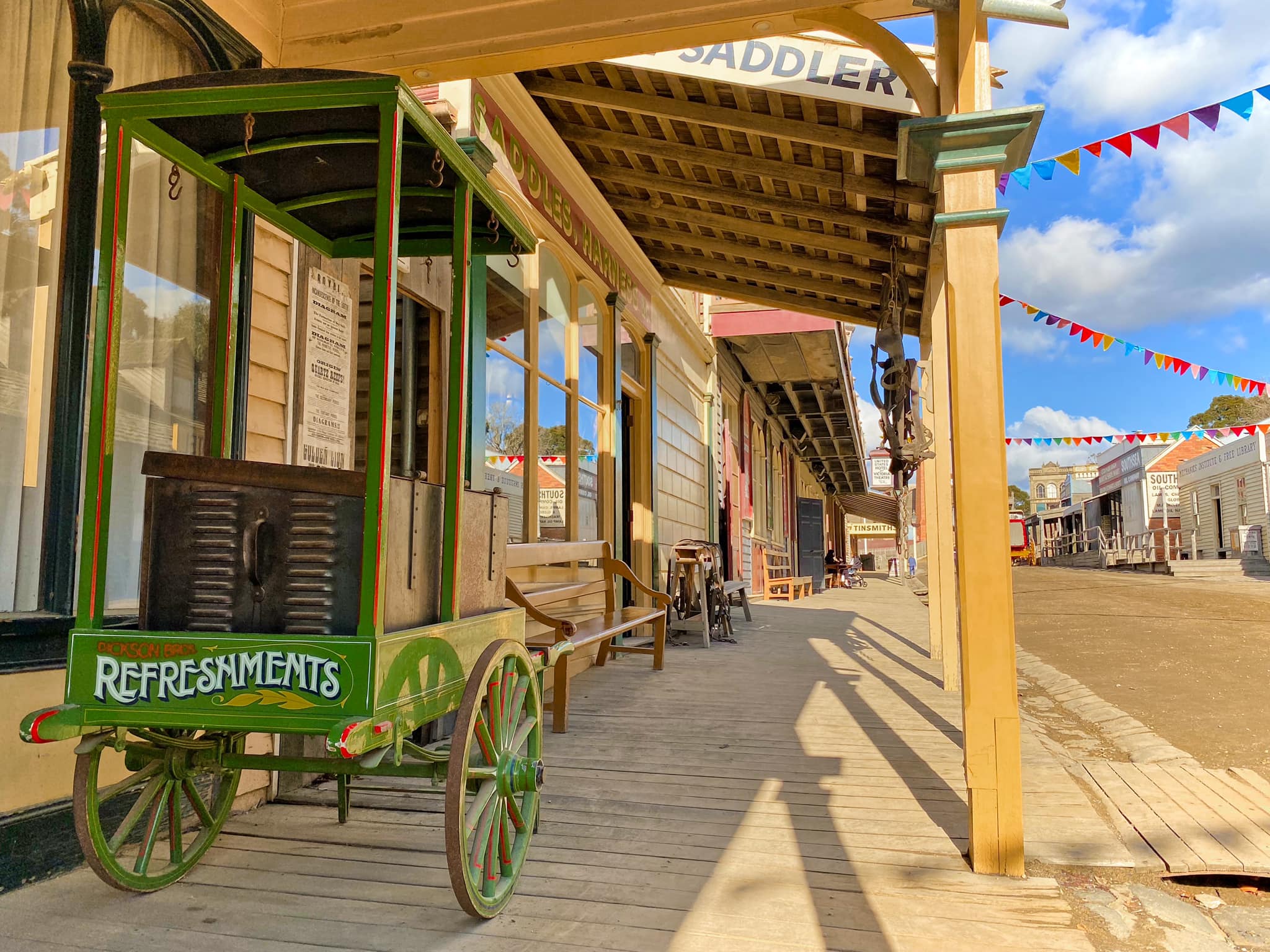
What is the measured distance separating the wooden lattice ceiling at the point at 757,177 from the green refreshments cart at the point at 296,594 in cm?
323

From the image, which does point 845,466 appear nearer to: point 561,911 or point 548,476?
point 548,476

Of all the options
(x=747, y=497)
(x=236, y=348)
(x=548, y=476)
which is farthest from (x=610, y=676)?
(x=747, y=497)

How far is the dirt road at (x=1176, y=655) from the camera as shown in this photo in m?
5.07

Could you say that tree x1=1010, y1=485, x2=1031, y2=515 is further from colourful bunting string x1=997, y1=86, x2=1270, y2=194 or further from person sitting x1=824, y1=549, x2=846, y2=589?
colourful bunting string x1=997, y1=86, x2=1270, y2=194

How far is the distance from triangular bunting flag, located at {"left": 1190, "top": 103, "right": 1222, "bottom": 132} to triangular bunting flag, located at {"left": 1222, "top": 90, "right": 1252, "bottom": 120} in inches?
1.9

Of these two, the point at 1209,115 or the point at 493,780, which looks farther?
the point at 1209,115

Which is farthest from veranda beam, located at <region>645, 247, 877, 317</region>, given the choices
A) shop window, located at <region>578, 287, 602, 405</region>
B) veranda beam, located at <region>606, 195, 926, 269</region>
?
shop window, located at <region>578, 287, 602, 405</region>

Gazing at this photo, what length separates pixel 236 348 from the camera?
10.9ft

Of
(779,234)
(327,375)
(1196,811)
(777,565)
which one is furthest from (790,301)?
(777,565)

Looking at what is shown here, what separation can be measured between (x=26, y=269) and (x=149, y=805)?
1.69 metres

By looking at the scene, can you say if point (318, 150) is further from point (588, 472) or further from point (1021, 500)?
point (1021, 500)

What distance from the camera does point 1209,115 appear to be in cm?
567

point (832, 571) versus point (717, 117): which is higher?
A: point (717, 117)

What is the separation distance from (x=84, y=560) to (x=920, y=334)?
6199 mm
